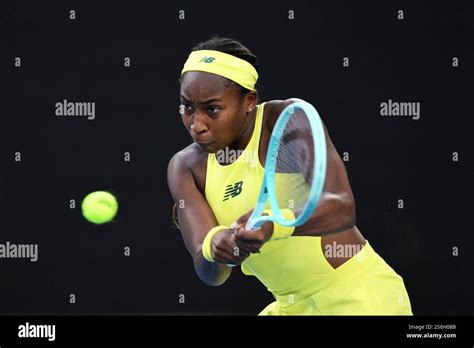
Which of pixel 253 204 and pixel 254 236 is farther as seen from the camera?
pixel 253 204

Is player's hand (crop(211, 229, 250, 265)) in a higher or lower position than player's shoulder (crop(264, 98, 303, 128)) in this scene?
lower

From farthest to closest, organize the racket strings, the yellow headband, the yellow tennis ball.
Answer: the yellow tennis ball → the yellow headband → the racket strings

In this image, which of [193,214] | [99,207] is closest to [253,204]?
[193,214]

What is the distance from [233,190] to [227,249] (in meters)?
0.44

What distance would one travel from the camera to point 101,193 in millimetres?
4883

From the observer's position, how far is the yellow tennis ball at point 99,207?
4.89 metres

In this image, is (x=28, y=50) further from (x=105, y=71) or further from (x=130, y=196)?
(x=130, y=196)

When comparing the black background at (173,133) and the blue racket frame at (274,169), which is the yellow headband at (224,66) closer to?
the blue racket frame at (274,169)

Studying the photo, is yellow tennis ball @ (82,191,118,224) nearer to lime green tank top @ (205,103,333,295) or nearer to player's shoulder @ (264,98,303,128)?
lime green tank top @ (205,103,333,295)

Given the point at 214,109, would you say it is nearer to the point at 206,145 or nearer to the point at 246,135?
the point at 206,145

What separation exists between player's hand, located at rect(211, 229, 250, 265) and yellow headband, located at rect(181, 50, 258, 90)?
51 cm

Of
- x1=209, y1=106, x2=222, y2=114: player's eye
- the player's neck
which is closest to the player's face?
x1=209, y1=106, x2=222, y2=114: player's eye

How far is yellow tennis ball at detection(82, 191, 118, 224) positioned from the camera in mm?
4895

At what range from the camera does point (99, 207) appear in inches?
194
